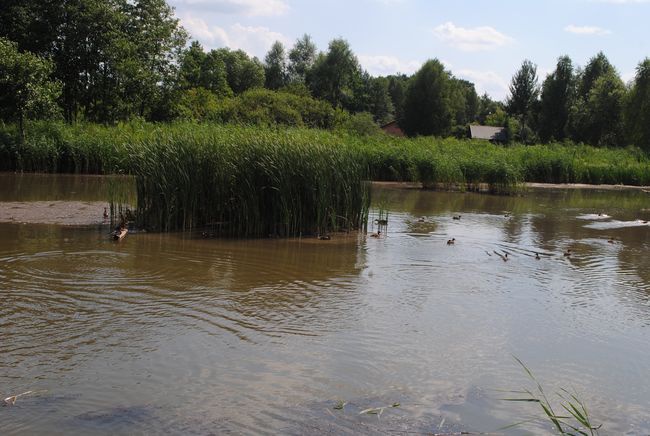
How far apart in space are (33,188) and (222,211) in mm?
10374

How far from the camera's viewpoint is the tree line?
33.5m

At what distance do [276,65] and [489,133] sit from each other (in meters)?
33.3

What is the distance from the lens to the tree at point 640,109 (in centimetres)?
4703

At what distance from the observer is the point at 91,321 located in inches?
273

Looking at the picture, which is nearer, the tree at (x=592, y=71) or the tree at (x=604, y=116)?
the tree at (x=604, y=116)

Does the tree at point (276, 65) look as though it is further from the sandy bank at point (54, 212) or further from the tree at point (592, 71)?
the sandy bank at point (54, 212)

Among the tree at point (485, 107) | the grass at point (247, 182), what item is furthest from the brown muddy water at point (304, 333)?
the tree at point (485, 107)

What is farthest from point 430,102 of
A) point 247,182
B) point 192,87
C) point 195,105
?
point 247,182

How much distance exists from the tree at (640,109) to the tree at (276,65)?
4862cm

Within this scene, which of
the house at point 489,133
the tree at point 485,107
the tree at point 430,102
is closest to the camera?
the tree at point 430,102

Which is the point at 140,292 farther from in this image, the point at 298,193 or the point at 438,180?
the point at 438,180

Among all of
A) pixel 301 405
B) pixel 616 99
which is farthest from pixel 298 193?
pixel 616 99

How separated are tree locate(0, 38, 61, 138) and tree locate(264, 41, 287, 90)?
62314 mm

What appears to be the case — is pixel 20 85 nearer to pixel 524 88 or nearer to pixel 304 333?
pixel 304 333
